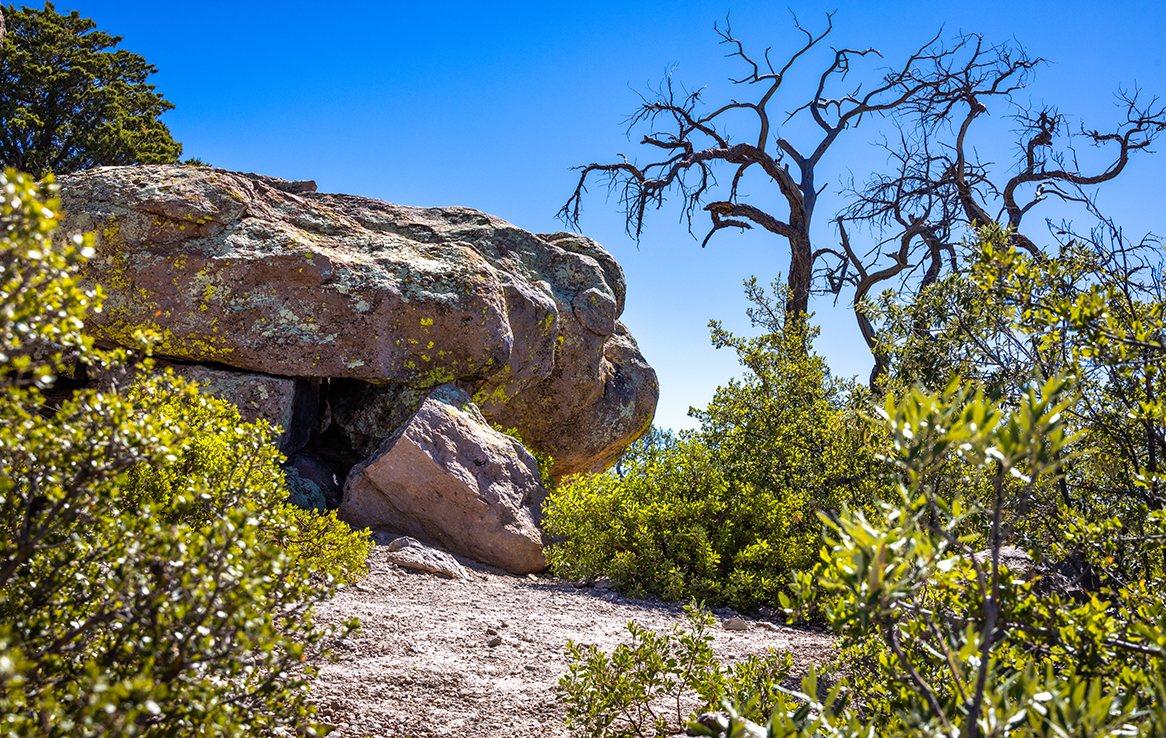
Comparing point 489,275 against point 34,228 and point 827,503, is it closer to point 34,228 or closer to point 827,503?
point 827,503

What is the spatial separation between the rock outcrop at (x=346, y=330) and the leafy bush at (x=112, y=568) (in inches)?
162

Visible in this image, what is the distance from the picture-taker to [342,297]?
22.2 ft

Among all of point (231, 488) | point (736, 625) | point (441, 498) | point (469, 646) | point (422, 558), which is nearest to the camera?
point (231, 488)

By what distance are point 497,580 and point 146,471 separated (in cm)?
266

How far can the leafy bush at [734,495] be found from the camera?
554 centimetres

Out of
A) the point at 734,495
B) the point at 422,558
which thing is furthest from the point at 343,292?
the point at 734,495

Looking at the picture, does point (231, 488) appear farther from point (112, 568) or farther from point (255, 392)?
point (255, 392)

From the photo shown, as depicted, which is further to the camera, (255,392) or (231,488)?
(255,392)

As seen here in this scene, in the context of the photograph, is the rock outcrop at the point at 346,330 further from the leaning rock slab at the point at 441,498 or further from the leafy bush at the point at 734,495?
the leafy bush at the point at 734,495

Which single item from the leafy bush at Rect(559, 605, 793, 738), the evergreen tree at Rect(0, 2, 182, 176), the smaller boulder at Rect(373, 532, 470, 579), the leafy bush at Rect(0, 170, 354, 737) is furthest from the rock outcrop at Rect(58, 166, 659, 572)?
the evergreen tree at Rect(0, 2, 182, 176)

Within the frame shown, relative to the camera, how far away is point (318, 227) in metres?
7.47

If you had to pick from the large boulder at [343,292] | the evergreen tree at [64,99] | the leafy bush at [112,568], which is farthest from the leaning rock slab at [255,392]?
the evergreen tree at [64,99]

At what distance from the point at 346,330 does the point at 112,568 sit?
17.4ft

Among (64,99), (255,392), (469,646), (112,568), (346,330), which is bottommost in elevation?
(469,646)
